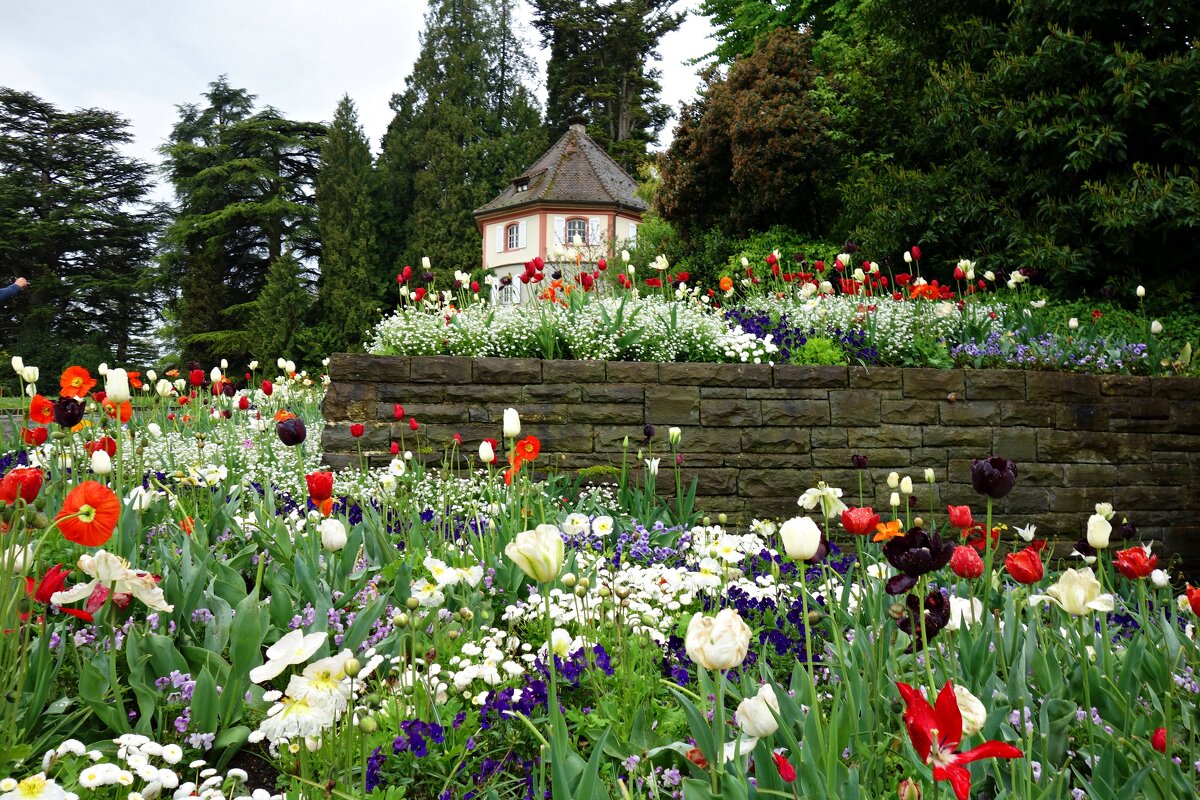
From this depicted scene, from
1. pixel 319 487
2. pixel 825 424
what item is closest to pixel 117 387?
pixel 319 487

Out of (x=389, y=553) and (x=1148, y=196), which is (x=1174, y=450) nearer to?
(x=1148, y=196)

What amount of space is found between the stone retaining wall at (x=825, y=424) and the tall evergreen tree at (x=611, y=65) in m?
26.6

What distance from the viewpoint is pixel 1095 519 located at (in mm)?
1740

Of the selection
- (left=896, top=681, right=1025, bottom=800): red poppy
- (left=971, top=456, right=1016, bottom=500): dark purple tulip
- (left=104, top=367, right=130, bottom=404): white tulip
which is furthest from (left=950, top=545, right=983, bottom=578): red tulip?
(left=104, top=367, right=130, bottom=404): white tulip

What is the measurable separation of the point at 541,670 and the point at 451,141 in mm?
27302

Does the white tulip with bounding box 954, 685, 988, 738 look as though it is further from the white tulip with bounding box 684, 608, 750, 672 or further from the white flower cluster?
the white flower cluster

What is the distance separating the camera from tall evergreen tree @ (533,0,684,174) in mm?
30594

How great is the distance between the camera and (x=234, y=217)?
28000mm

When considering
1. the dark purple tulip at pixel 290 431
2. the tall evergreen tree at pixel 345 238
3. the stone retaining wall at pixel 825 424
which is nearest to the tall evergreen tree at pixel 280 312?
the tall evergreen tree at pixel 345 238

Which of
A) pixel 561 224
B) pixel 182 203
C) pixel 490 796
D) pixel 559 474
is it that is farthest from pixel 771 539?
pixel 182 203

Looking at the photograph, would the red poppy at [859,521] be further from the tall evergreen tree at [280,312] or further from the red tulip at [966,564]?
the tall evergreen tree at [280,312]

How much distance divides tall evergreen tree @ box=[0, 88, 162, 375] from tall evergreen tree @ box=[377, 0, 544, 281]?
9.75m

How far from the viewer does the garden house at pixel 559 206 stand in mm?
26234

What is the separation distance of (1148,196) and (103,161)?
33.5m
